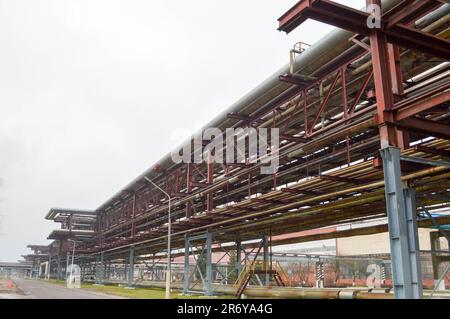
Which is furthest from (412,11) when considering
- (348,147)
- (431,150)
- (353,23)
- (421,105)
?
(348,147)

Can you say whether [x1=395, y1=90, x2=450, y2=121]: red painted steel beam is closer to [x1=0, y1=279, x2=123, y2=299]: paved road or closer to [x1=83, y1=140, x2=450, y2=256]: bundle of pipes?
[x1=83, y1=140, x2=450, y2=256]: bundle of pipes

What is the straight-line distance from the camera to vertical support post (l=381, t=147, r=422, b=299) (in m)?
9.11

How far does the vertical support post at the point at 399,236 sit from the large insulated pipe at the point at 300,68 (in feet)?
15.9

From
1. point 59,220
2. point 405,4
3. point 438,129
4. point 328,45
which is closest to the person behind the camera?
point 405,4

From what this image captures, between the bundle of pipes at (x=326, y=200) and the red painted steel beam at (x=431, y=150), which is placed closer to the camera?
the red painted steel beam at (x=431, y=150)

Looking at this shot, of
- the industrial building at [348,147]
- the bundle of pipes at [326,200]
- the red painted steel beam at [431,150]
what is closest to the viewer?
the industrial building at [348,147]

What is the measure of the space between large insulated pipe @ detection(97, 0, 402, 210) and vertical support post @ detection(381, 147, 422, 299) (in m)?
4.86

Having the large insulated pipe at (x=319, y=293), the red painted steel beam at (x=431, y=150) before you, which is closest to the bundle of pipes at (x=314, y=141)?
the red painted steel beam at (x=431, y=150)

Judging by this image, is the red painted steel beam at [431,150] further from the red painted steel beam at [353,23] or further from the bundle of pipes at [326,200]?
the red painted steel beam at [353,23]

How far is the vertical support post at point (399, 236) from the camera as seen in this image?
911cm

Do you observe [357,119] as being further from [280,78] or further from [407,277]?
[407,277]
